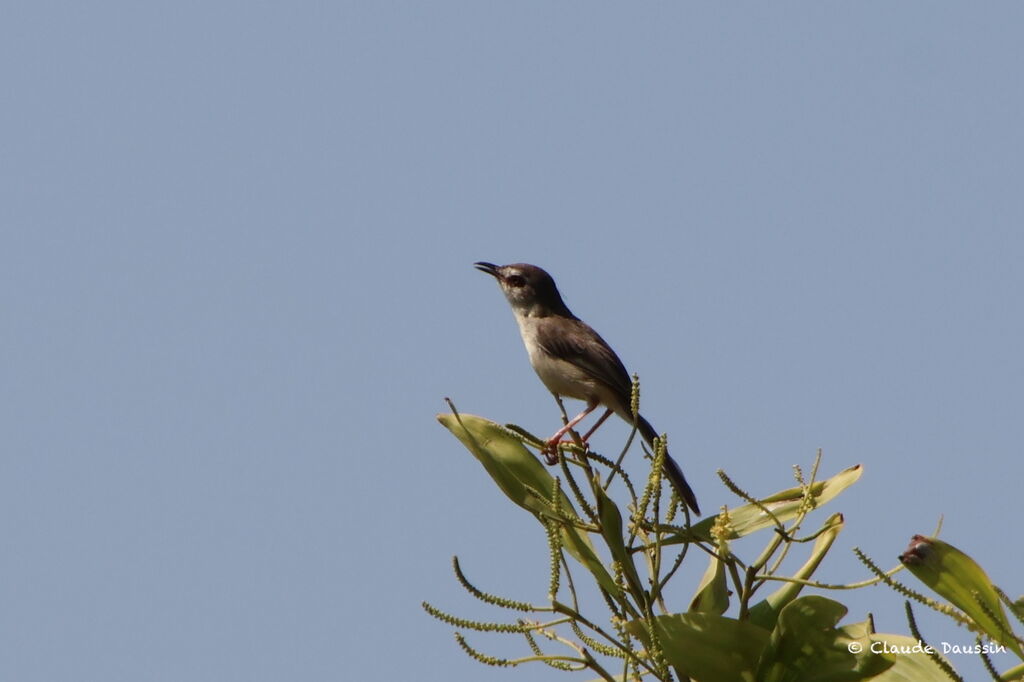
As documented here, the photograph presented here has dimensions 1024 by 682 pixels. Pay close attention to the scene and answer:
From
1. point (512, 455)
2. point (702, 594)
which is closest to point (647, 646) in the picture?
point (702, 594)

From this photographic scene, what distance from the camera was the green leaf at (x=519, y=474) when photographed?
9.76 ft

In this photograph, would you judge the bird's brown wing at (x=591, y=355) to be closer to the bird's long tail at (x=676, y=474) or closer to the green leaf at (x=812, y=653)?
the bird's long tail at (x=676, y=474)

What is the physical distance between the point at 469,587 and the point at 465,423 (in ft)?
2.22

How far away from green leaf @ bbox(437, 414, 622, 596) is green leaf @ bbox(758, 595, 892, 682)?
35cm

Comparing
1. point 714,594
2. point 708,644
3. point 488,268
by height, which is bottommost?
point 708,644

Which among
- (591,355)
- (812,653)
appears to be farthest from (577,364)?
(812,653)

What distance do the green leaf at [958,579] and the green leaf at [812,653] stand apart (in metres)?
0.23

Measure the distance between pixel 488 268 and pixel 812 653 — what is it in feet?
19.8

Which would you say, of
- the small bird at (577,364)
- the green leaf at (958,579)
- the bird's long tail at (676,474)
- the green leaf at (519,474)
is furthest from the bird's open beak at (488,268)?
the green leaf at (958,579)

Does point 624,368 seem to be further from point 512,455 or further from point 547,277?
point 512,455

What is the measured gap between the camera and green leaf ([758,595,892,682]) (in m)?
2.64

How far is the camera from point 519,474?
313 centimetres

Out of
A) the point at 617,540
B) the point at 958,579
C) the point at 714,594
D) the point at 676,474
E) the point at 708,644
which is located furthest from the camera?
the point at 676,474

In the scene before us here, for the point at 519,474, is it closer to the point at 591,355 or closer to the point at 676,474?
the point at 676,474
